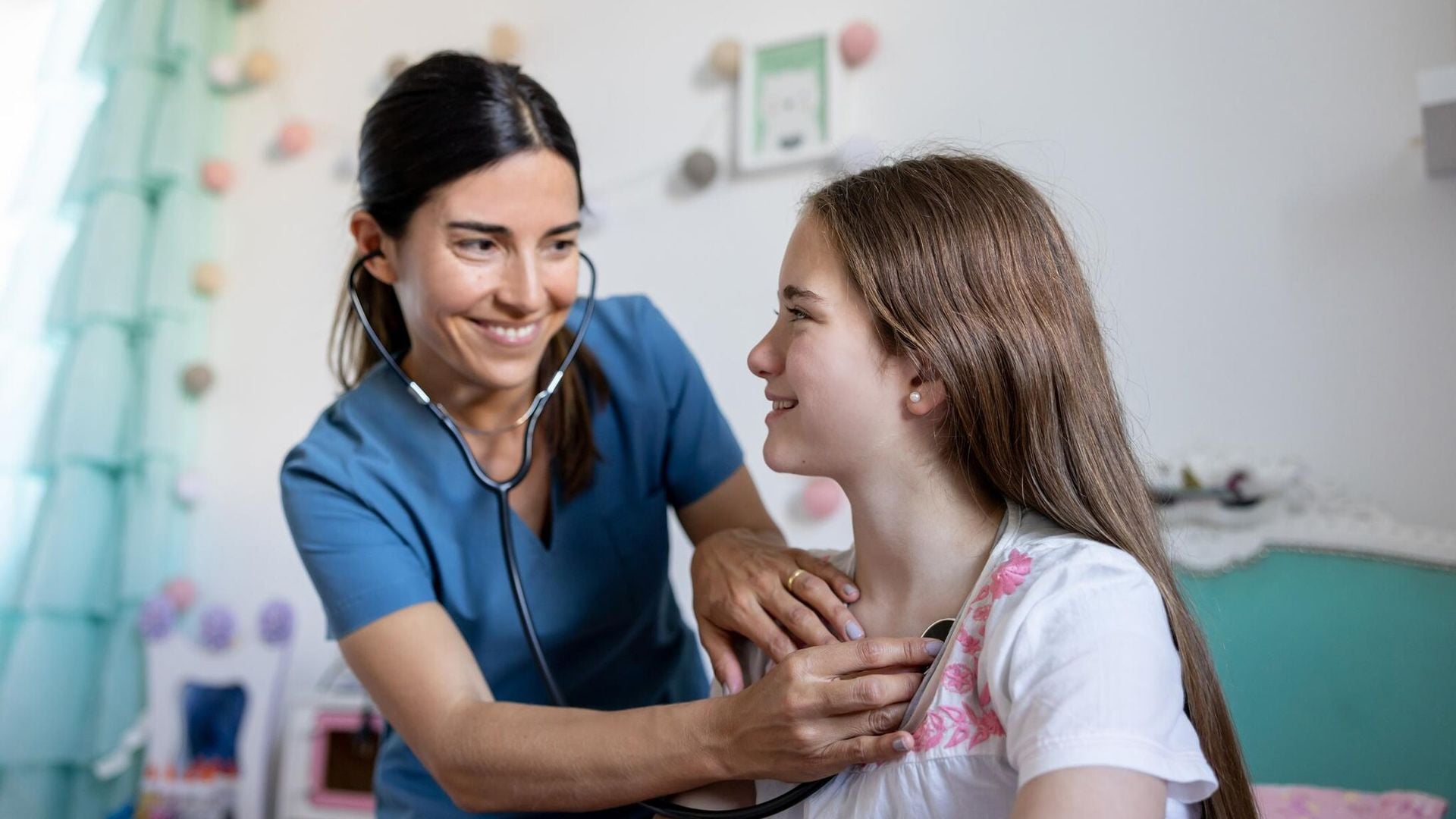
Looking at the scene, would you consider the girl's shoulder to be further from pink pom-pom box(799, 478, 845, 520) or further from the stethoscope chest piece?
pink pom-pom box(799, 478, 845, 520)

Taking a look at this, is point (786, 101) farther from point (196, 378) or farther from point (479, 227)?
point (196, 378)

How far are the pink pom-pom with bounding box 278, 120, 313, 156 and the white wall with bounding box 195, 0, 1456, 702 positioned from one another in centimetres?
56

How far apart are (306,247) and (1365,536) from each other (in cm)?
246

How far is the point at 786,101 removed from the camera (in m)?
2.16

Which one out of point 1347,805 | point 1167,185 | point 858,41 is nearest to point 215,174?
point 858,41

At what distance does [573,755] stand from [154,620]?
78.7 inches

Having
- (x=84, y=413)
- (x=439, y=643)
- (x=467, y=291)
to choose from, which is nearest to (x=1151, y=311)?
(x=467, y=291)

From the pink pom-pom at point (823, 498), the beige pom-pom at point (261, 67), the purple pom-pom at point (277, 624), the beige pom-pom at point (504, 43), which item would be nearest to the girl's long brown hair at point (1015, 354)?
the pink pom-pom at point (823, 498)

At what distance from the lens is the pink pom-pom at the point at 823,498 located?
6.77 feet

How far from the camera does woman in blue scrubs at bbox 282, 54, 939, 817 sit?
0.91 metres

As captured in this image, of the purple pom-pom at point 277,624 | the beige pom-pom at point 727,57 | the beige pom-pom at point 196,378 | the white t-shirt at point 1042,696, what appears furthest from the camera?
the beige pom-pom at point 196,378

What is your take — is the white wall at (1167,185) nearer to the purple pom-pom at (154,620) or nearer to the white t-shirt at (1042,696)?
the purple pom-pom at (154,620)

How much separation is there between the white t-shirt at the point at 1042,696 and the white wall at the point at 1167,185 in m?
0.93

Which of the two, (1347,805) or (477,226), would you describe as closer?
(477,226)
